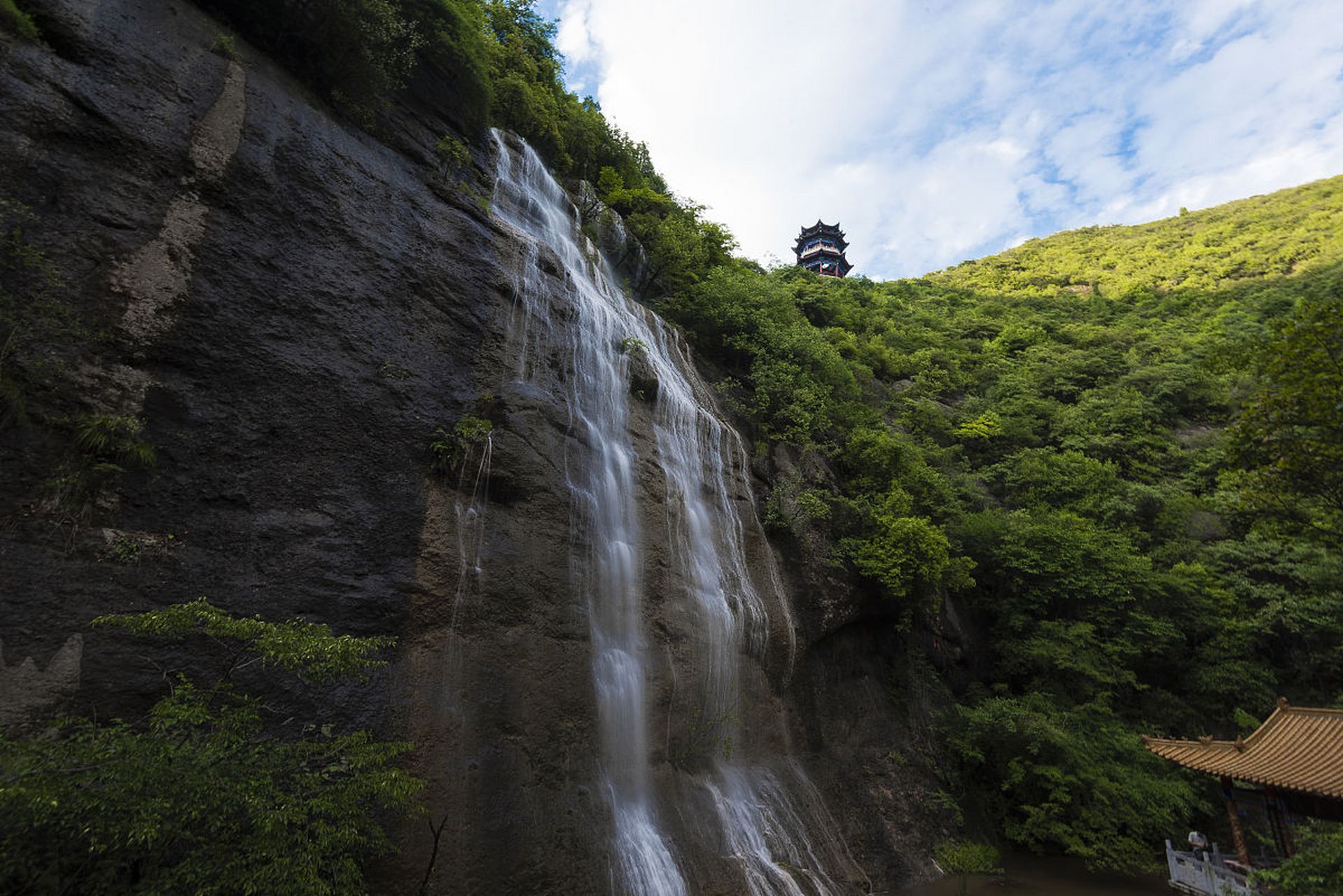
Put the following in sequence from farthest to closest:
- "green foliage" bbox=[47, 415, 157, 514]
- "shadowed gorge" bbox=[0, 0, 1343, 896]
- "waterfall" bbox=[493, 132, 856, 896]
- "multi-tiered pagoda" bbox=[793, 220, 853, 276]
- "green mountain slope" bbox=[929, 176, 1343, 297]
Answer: "multi-tiered pagoda" bbox=[793, 220, 853, 276], "green mountain slope" bbox=[929, 176, 1343, 297], "waterfall" bbox=[493, 132, 856, 896], "green foliage" bbox=[47, 415, 157, 514], "shadowed gorge" bbox=[0, 0, 1343, 896]

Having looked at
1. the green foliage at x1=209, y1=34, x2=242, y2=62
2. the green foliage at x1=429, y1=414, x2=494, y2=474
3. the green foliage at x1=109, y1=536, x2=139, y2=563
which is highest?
the green foliage at x1=209, y1=34, x2=242, y2=62

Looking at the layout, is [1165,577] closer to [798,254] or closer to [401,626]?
[401,626]

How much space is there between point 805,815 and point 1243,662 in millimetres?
14382

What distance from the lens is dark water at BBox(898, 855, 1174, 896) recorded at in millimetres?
11133

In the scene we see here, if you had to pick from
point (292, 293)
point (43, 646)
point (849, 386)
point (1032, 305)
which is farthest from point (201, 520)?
point (1032, 305)

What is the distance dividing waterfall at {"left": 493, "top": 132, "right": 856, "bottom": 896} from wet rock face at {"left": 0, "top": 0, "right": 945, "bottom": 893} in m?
0.37

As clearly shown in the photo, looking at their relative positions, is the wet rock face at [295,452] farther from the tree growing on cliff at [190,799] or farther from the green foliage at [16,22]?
the tree growing on cliff at [190,799]

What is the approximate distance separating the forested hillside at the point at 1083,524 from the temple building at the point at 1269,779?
77 cm

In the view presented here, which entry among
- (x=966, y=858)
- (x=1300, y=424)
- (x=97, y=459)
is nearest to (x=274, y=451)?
(x=97, y=459)

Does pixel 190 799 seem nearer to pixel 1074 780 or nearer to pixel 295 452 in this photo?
pixel 295 452

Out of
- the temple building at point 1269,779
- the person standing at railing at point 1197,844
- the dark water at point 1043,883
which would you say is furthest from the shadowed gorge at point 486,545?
the temple building at point 1269,779

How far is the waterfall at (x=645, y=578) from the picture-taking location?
8672 millimetres

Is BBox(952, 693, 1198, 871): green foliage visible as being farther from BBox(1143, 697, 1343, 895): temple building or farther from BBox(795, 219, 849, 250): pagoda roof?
BBox(795, 219, 849, 250): pagoda roof

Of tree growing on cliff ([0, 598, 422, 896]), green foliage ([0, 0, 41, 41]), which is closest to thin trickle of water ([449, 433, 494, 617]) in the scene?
tree growing on cliff ([0, 598, 422, 896])
